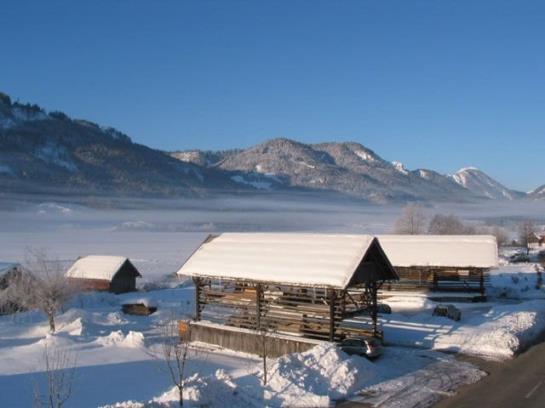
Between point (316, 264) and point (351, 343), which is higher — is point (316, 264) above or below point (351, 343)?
above

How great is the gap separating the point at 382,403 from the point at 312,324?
27.0ft

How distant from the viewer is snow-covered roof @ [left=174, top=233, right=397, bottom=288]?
24.9 metres

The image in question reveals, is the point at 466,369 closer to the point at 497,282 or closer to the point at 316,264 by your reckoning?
the point at 316,264

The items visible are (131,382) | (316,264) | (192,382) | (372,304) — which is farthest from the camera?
(372,304)

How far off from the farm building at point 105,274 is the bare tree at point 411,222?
6417cm

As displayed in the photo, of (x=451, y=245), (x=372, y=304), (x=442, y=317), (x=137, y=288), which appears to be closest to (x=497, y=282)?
(x=451, y=245)

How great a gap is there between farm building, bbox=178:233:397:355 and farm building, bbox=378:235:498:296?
15.8m

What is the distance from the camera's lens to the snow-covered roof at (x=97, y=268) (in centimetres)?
6481

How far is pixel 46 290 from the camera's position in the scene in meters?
43.3

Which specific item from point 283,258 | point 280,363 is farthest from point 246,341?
point 280,363

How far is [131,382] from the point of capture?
2303cm

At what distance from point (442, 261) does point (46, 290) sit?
27951 mm

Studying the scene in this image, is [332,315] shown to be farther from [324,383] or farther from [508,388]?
[508,388]

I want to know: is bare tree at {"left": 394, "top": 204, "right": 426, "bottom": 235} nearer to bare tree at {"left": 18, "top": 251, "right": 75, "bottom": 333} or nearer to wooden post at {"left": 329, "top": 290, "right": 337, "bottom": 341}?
bare tree at {"left": 18, "top": 251, "right": 75, "bottom": 333}
